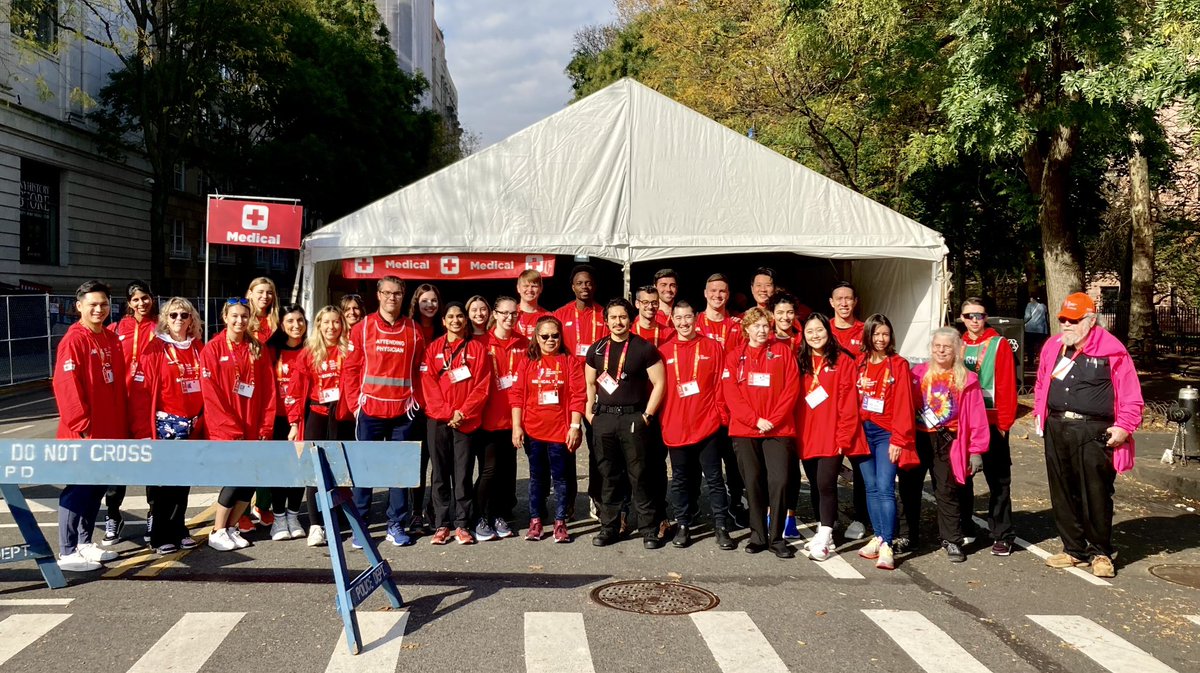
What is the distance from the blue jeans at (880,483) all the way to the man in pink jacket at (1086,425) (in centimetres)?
110

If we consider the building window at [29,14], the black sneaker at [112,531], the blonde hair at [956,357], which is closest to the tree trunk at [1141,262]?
the blonde hair at [956,357]

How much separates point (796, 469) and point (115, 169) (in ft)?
103

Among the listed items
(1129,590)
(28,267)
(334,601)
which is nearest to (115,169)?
(28,267)

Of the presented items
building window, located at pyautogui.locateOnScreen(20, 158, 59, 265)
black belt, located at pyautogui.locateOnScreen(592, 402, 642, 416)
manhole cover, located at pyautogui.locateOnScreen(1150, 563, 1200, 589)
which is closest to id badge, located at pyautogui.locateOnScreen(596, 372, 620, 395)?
black belt, located at pyautogui.locateOnScreen(592, 402, 642, 416)

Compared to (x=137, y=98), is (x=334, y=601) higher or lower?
lower

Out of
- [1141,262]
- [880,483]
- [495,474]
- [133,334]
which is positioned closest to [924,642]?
[880,483]

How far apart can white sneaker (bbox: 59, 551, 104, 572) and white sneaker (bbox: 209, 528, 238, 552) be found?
0.70m

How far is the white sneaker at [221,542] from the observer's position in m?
6.43

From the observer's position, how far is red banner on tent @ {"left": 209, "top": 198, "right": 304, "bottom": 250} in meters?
12.3

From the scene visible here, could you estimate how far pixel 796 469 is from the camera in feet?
21.6

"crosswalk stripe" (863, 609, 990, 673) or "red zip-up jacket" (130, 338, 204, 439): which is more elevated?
"red zip-up jacket" (130, 338, 204, 439)

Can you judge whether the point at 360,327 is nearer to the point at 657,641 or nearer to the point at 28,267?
the point at 657,641

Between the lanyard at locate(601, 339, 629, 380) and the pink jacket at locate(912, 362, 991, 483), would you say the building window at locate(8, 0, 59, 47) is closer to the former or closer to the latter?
the lanyard at locate(601, 339, 629, 380)

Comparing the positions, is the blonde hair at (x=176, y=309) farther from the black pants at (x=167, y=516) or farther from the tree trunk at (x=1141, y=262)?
the tree trunk at (x=1141, y=262)
